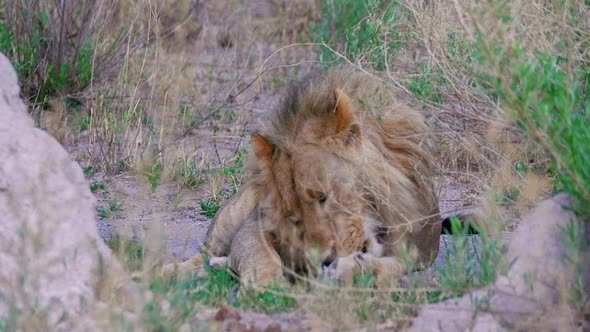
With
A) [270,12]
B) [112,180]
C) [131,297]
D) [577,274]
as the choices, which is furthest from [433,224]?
[270,12]

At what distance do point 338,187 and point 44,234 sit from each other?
1570 mm

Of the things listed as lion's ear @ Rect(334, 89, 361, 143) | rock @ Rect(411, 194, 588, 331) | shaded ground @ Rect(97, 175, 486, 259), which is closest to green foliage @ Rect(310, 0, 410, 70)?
lion's ear @ Rect(334, 89, 361, 143)

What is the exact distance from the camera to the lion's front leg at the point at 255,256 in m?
5.36

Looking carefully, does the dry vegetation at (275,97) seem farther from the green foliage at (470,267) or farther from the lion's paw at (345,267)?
the lion's paw at (345,267)

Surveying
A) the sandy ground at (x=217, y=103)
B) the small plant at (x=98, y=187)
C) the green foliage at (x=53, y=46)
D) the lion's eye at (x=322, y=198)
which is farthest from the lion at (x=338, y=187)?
the green foliage at (x=53, y=46)

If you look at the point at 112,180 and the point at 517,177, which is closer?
the point at 517,177

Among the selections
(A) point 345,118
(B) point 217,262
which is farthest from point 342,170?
(B) point 217,262

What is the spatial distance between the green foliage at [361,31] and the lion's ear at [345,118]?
20.4 inches

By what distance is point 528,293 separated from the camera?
13.4 ft

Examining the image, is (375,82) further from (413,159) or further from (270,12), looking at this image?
(270,12)

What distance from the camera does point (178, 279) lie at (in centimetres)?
444

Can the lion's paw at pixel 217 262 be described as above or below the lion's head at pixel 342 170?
below

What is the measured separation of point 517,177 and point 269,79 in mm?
4591

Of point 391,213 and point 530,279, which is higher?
point 530,279
